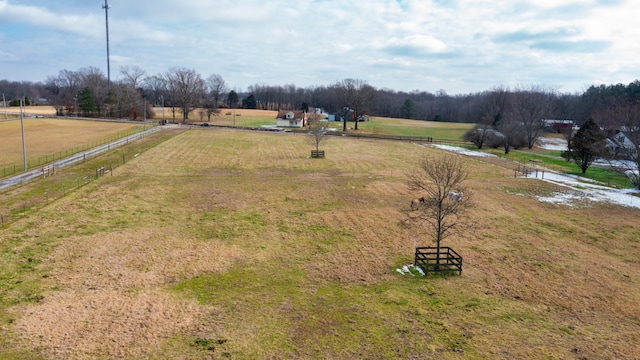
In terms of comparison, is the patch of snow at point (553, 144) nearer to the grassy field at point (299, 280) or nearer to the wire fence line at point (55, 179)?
the grassy field at point (299, 280)

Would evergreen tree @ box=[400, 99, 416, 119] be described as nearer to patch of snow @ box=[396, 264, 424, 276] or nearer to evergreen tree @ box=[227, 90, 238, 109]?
evergreen tree @ box=[227, 90, 238, 109]

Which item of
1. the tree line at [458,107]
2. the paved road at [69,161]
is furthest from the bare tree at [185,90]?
the paved road at [69,161]

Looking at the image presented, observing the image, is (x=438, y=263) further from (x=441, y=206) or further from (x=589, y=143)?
(x=589, y=143)

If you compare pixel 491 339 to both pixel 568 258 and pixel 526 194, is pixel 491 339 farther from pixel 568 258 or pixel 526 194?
pixel 526 194

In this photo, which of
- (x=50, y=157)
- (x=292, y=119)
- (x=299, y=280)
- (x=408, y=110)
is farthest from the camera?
(x=408, y=110)

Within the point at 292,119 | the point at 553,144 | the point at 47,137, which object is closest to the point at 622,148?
the point at 553,144

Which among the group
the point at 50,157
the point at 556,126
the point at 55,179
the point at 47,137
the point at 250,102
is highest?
the point at 250,102

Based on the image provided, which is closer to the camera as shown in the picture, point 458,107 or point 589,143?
point 589,143
